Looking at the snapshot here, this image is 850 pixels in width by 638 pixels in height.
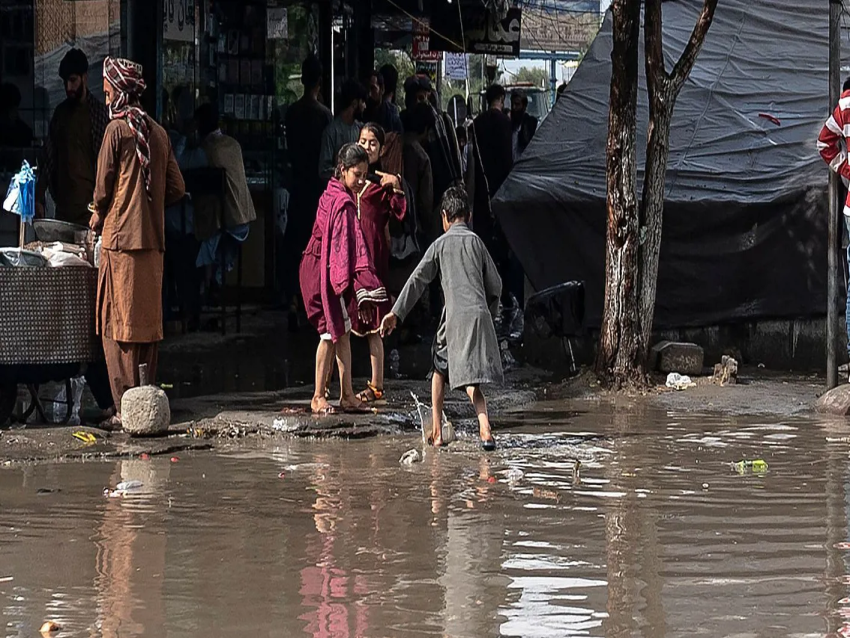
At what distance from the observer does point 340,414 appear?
1043 centimetres

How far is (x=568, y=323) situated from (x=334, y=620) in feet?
27.6

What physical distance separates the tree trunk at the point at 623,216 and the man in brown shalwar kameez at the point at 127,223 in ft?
12.4

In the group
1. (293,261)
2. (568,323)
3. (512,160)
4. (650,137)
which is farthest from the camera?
(512,160)

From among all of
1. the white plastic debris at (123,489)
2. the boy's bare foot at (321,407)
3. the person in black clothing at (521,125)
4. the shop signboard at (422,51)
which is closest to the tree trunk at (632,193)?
the boy's bare foot at (321,407)

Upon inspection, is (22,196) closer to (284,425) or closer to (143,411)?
(143,411)

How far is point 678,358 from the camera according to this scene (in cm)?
1270

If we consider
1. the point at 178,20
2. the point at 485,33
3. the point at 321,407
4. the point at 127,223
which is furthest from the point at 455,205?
the point at 485,33

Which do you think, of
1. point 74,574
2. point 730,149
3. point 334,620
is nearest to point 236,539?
point 74,574

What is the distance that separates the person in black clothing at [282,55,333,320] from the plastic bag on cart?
3924 mm

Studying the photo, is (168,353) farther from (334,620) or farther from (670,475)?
(334,620)

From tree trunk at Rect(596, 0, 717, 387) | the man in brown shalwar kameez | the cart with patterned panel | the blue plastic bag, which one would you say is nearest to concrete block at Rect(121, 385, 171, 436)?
the man in brown shalwar kameez

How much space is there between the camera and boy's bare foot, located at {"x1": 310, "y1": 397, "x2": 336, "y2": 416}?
34.1ft

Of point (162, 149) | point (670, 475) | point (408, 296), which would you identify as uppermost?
point (162, 149)

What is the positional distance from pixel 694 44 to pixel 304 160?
193 inches
